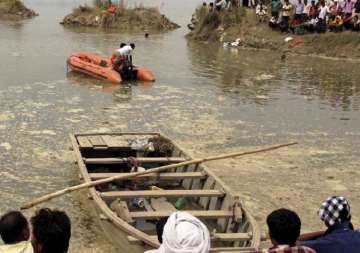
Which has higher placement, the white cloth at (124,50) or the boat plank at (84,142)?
the white cloth at (124,50)

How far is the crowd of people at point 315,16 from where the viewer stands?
2198 cm

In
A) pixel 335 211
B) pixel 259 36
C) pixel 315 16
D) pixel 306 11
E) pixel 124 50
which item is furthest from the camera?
pixel 259 36

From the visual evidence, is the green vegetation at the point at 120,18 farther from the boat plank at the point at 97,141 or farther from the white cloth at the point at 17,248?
the white cloth at the point at 17,248

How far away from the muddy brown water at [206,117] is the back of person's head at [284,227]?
9.56 ft

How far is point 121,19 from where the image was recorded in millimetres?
31797

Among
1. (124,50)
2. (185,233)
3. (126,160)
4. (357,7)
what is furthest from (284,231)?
(357,7)

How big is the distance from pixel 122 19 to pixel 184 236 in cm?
2924

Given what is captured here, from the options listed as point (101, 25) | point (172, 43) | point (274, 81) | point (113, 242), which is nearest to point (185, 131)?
point (113, 242)

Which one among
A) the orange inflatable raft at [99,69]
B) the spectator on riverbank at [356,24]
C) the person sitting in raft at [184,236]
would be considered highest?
the spectator on riverbank at [356,24]

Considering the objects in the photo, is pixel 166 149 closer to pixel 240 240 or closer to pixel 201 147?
pixel 201 147

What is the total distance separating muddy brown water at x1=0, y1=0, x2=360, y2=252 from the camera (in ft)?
27.4

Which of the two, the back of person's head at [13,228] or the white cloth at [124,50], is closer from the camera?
the back of person's head at [13,228]

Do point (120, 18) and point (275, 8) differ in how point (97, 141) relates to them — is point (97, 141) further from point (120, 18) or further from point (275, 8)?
point (120, 18)

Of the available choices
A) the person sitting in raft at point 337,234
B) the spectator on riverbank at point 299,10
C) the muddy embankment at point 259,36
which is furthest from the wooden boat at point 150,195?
the spectator on riverbank at point 299,10
